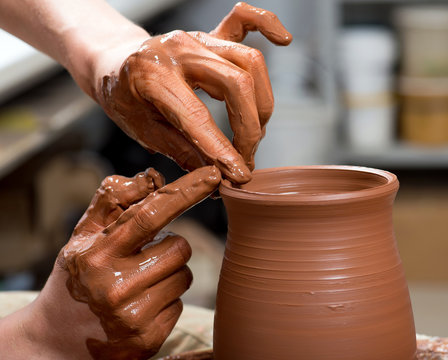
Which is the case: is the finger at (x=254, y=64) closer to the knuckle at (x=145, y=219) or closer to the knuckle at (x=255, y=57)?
the knuckle at (x=255, y=57)

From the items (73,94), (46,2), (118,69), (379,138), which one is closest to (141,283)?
(118,69)

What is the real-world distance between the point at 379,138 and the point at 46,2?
2140 millimetres

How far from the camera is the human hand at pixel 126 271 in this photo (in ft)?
3.02

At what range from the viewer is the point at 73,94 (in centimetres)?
275

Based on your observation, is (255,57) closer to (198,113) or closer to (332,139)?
(198,113)

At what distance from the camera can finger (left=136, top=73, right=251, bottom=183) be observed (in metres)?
0.96

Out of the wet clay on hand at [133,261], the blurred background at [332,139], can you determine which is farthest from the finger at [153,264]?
the blurred background at [332,139]

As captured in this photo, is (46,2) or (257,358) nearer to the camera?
(257,358)

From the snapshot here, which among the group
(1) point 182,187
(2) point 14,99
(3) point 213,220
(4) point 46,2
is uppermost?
(4) point 46,2

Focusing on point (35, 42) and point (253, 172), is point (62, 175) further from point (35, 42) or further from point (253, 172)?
point (253, 172)

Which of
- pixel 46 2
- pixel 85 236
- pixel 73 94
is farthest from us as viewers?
pixel 73 94

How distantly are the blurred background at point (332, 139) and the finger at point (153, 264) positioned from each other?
1564 mm

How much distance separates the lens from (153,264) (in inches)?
37.7

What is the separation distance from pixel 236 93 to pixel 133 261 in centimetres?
25
